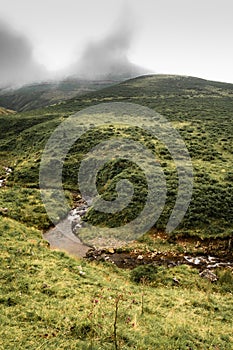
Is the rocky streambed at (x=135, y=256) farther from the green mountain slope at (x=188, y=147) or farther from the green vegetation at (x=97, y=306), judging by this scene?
the green mountain slope at (x=188, y=147)

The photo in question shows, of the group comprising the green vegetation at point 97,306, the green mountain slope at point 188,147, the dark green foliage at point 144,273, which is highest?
the green mountain slope at point 188,147

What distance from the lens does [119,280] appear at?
15.6m

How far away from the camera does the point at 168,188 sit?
28.3 meters

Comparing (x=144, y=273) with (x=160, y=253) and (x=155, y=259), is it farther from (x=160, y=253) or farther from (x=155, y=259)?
(x=160, y=253)

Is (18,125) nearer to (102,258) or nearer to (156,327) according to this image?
(102,258)

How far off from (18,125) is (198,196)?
186ft

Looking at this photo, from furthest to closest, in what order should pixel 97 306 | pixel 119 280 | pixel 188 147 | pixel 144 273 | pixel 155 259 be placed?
1. pixel 188 147
2. pixel 155 259
3. pixel 144 273
4. pixel 119 280
5. pixel 97 306

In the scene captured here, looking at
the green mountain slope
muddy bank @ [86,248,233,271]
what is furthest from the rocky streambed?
the green mountain slope

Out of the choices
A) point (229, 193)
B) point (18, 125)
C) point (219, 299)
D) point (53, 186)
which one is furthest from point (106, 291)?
point (18, 125)

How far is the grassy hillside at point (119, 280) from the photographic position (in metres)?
9.27

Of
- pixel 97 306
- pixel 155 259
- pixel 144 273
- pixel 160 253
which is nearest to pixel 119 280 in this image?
pixel 144 273

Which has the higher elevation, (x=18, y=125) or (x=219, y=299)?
(x=18, y=125)

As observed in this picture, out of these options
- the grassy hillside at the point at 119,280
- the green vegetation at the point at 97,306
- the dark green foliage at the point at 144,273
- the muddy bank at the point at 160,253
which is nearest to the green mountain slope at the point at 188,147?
the grassy hillside at the point at 119,280

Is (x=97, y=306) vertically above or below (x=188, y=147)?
below
